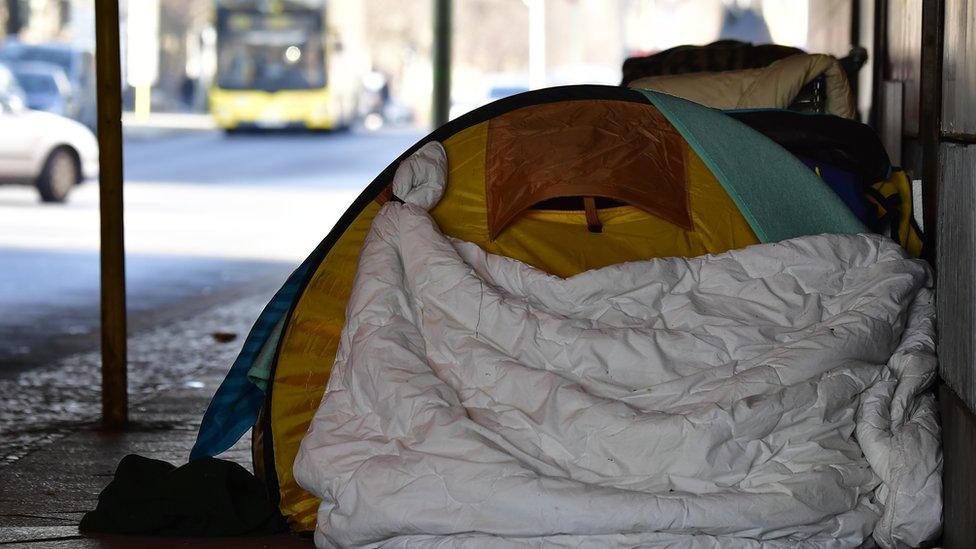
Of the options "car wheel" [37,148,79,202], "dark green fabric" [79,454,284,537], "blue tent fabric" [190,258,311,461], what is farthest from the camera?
"car wheel" [37,148,79,202]

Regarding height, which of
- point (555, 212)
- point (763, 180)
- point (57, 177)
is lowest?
point (57, 177)

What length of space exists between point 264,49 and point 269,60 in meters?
0.26

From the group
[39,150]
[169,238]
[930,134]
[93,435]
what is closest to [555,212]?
[930,134]

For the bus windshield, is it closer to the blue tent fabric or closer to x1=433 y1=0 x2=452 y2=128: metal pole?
x1=433 y1=0 x2=452 y2=128: metal pole

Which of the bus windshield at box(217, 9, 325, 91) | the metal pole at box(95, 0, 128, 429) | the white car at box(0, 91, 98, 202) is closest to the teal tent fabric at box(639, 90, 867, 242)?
the metal pole at box(95, 0, 128, 429)

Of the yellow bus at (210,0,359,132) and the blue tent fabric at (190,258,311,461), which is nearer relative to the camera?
the blue tent fabric at (190,258,311,461)

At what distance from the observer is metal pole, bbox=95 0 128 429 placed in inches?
213

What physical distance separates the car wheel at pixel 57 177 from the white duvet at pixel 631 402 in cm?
1301

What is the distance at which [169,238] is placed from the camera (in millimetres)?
12945

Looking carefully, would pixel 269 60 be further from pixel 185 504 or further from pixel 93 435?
pixel 185 504

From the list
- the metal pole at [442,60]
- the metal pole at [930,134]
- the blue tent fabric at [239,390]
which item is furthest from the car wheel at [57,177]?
the metal pole at [930,134]

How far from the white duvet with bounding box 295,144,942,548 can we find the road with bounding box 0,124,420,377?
368cm

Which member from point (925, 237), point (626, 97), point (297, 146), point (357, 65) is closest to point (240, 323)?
point (626, 97)

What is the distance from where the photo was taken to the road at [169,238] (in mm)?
8672
